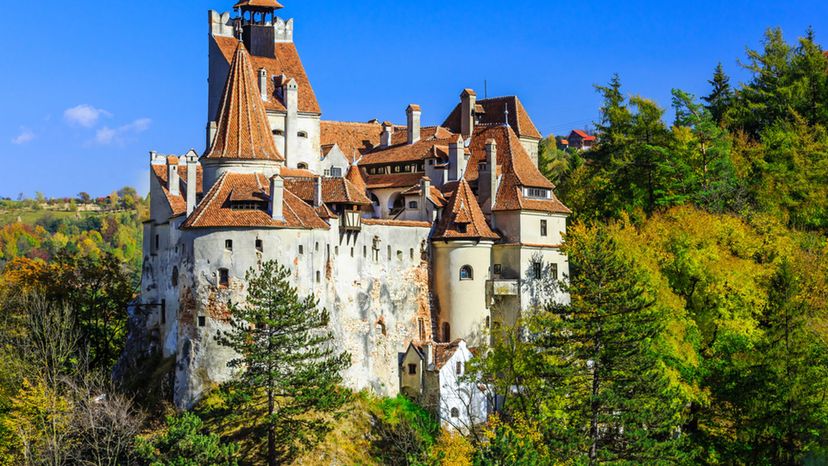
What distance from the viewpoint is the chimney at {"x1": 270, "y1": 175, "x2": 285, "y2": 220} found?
6819 centimetres

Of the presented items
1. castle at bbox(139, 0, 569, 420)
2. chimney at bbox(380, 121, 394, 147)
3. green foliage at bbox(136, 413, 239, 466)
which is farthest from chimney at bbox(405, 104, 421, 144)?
green foliage at bbox(136, 413, 239, 466)

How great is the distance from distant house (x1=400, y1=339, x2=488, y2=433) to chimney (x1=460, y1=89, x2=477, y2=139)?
1857cm

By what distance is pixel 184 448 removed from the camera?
195 ft

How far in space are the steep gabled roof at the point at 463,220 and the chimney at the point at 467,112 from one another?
9.74 meters

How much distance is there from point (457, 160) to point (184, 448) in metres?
31.3

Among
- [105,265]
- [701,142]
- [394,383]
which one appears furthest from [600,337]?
[105,265]

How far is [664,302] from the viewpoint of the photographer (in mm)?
74500

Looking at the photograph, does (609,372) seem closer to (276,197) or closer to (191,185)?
(276,197)

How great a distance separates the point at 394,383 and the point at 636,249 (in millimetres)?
17888

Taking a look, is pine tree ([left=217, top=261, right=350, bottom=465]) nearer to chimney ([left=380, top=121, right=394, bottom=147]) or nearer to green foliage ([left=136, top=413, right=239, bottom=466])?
green foliage ([left=136, top=413, right=239, bottom=466])

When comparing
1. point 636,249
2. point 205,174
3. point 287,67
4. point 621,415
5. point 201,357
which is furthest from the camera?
point 287,67

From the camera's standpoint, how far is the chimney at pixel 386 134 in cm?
8975

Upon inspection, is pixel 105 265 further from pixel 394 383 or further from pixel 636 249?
pixel 636 249

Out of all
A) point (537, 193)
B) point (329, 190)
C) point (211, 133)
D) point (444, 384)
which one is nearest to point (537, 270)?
point (537, 193)
